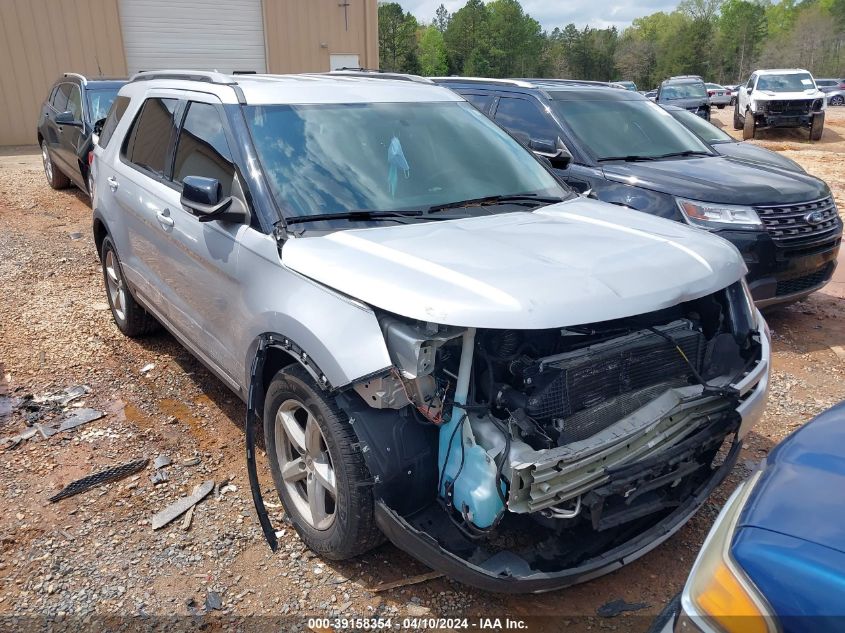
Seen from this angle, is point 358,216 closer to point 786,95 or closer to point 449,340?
point 449,340

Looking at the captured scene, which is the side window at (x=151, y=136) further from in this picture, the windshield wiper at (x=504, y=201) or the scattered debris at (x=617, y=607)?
the scattered debris at (x=617, y=607)

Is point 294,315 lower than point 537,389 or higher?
higher

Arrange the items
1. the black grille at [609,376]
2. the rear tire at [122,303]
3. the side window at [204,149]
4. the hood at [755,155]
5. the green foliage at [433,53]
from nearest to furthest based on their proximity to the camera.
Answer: the black grille at [609,376] → the side window at [204,149] → the rear tire at [122,303] → the hood at [755,155] → the green foliage at [433,53]

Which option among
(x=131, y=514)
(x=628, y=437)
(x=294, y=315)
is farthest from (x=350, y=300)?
(x=131, y=514)

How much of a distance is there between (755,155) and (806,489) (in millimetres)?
6791

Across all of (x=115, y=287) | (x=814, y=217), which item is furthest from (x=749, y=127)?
(x=115, y=287)

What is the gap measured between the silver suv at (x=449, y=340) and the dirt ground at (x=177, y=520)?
10.3 inches

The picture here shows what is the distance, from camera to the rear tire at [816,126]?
1984 centimetres

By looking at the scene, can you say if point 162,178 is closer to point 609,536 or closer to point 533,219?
point 533,219

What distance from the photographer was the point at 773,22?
113875mm

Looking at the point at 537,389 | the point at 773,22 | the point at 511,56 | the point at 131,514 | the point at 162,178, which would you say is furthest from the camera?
the point at 773,22

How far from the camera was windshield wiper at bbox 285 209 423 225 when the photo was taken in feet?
9.76

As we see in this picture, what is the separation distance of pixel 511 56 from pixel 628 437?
88.1m

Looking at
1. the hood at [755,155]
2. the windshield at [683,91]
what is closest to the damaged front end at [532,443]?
the hood at [755,155]
